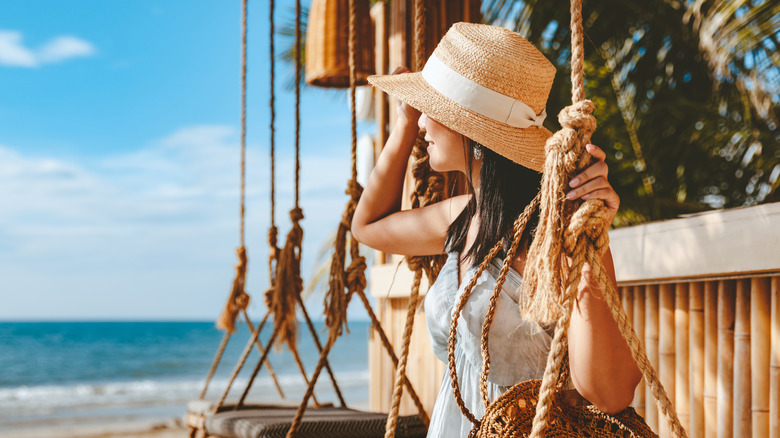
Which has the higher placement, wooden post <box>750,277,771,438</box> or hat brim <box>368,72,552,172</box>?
hat brim <box>368,72,552,172</box>

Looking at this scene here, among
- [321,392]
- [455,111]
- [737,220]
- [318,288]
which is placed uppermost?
[455,111]

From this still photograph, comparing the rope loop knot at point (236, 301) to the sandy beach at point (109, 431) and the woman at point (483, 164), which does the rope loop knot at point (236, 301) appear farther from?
the sandy beach at point (109, 431)

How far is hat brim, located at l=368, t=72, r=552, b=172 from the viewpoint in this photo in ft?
3.85

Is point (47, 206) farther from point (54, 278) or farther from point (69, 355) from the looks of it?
point (69, 355)

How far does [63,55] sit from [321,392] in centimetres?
3792

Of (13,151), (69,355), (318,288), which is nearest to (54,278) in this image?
(13,151)

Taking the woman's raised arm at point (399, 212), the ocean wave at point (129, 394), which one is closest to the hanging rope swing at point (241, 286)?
the woman's raised arm at point (399, 212)

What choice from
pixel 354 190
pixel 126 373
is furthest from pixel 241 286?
pixel 126 373

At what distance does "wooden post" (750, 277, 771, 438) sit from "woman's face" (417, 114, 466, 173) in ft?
2.38

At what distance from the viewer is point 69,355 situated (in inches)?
1056

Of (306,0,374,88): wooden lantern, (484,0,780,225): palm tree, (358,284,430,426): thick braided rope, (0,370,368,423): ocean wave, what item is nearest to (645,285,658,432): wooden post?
(358,284,430,426): thick braided rope

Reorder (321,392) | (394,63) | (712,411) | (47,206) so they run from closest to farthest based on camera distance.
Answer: (712,411) < (394,63) < (321,392) < (47,206)

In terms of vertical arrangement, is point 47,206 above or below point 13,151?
below

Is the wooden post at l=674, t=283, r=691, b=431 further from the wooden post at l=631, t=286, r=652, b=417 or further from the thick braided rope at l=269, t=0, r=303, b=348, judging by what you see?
the thick braided rope at l=269, t=0, r=303, b=348
